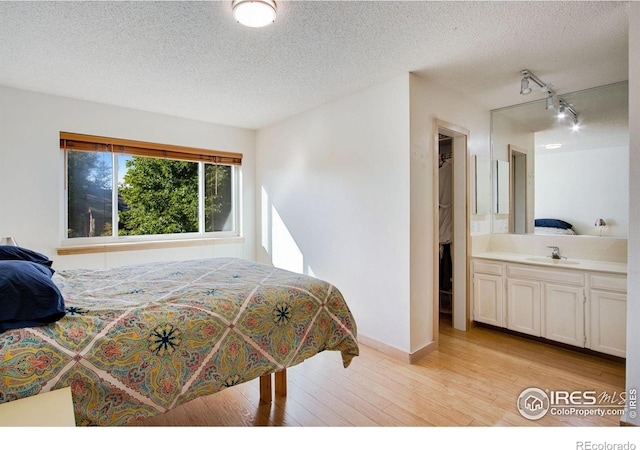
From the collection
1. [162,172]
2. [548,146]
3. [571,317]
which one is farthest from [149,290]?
[548,146]

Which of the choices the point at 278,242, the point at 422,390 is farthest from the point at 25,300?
the point at 278,242

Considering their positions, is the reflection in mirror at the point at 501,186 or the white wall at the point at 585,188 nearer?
the white wall at the point at 585,188

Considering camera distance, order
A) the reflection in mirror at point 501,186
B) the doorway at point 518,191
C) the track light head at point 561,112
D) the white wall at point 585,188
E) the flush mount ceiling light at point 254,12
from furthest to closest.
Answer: the reflection in mirror at point 501,186, the doorway at point 518,191, the track light head at point 561,112, the white wall at point 585,188, the flush mount ceiling light at point 254,12

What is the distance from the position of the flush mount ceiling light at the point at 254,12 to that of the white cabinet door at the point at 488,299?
294 centimetres

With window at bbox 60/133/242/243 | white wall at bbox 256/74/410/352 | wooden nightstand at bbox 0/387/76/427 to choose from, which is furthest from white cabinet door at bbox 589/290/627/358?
window at bbox 60/133/242/243

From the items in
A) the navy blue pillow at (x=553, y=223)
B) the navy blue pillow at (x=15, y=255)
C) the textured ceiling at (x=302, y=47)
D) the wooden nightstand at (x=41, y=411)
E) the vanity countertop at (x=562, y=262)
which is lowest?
the wooden nightstand at (x=41, y=411)

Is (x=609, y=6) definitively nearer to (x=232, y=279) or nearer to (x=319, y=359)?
(x=232, y=279)

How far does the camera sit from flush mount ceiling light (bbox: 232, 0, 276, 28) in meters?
1.68

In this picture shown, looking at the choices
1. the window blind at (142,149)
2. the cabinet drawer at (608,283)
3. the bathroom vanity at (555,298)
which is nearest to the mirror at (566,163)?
the bathroom vanity at (555,298)

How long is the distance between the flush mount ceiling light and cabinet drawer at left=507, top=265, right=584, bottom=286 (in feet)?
9.47

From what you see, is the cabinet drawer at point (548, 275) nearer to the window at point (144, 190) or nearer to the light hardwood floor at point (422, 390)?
the light hardwood floor at point (422, 390)

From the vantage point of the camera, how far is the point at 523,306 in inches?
117

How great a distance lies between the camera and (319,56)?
2.31m

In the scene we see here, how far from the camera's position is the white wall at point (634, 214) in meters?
1.69
